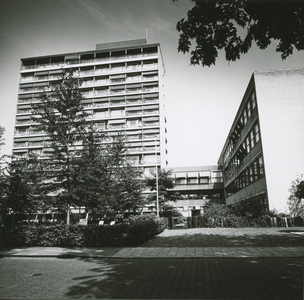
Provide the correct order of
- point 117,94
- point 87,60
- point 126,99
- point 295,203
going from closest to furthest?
point 295,203, point 126,99, point 117,94, point 87,60

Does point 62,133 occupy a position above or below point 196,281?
above

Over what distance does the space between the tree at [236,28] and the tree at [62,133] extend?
11437 mm

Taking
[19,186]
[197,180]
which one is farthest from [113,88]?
[19,186]

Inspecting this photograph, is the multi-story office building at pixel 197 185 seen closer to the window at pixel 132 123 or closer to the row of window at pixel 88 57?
the window at pixel 132 123

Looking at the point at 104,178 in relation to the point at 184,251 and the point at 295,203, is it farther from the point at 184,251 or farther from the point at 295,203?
the point at 295,203

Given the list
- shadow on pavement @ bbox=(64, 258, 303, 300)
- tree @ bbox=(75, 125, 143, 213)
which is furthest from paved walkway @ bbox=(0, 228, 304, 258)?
tree @ bbox=(75, 125, 143, 213)

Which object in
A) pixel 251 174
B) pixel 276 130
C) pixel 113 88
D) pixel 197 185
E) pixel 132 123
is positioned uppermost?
pixel 113 88

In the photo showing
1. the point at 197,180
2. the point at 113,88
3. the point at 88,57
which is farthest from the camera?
the point at 88,57

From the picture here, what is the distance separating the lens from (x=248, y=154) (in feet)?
91.4

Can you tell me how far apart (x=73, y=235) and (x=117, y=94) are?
4473cm

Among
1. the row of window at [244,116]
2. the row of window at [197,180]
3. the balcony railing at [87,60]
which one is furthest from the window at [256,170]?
the balcony railing at [87,60]

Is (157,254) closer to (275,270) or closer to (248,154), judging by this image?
(275,270)

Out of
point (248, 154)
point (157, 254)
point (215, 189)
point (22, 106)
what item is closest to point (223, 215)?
point (248, 154)

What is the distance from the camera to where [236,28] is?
587cm
